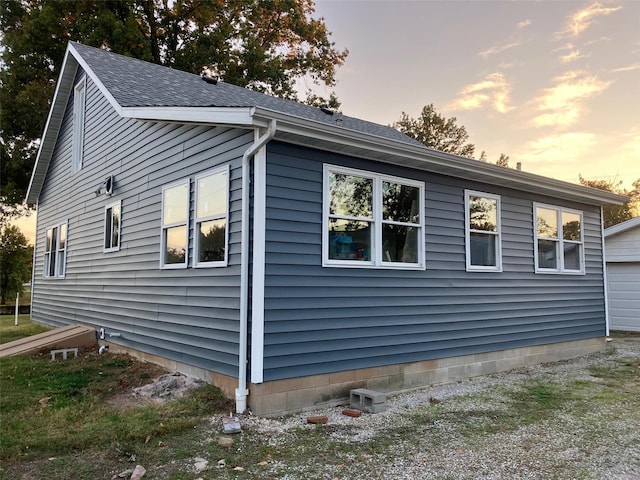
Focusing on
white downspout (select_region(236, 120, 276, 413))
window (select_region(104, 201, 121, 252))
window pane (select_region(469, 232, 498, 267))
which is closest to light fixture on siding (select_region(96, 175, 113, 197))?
window (select_region(104, 201, 121, 252))

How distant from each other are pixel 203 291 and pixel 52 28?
50.0 feet

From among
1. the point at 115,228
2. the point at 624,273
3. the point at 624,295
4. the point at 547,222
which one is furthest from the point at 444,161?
the point at 624,295

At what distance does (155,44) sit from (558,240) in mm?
16824

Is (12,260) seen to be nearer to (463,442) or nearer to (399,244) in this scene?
(399,244)

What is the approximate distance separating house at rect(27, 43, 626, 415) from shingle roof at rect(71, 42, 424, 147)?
69 millimetres

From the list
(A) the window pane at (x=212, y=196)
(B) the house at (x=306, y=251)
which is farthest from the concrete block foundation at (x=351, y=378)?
(A) the window pane at (x=212, y=196)

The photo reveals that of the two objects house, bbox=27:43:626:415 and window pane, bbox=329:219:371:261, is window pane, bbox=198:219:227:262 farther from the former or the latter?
window pane, bbox=329:219:371:261

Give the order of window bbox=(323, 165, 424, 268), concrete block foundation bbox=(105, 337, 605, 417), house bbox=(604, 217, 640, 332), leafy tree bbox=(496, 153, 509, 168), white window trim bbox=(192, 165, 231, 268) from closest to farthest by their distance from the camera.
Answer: concrete block foundation bbox=(105, 337, 605, 417), white window trim bbox=(192, 165, 231, 268), window bbox=(323, 165, 424, 268), house bbox=(604, 217, 640, 332), leafy tree bbox=(496, 153, 509, 168)

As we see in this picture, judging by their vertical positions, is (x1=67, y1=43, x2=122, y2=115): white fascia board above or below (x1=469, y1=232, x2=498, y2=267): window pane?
above

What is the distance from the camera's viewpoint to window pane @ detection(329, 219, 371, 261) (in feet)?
18.8

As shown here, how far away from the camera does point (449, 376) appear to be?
6.88m

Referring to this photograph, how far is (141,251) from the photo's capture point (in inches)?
297

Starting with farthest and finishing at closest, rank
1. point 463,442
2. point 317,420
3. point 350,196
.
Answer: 1. point 350,196
2. point 317,420
3. point 463,442

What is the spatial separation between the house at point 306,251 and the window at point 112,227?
0.15ft
